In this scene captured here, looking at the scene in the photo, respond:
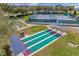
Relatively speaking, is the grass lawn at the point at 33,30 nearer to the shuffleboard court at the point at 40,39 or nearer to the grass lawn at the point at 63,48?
the shuffleboard court at the point at 40,39

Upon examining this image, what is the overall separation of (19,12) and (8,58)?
523 mm

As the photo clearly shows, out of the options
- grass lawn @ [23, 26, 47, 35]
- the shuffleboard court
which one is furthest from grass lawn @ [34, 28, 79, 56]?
grass lawn @ [23, 26, 47, 35]

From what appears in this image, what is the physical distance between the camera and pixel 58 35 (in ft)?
6.82

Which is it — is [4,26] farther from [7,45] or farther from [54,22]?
[54,22]

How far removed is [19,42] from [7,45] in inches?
5.3

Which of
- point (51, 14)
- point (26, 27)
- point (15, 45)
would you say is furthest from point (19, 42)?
point (51, 14)

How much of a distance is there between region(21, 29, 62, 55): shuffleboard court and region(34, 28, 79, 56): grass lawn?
0.05m

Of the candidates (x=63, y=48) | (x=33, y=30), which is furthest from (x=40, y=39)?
(x=63, y=48)

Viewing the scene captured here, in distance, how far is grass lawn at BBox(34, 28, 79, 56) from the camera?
200cm

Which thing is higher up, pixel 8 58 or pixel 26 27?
pixel 26 27

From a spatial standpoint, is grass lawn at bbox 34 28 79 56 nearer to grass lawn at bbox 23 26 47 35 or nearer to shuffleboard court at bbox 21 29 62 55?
shuffleboard court at bbox 21 29 62 55

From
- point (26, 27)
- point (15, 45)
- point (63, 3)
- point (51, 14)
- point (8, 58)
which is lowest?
point (8, 58)

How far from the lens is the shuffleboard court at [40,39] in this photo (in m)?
2.04

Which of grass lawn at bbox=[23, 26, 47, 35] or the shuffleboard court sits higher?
grass lawn at bbox=[23, 26, 47, 35]
